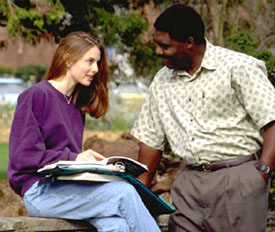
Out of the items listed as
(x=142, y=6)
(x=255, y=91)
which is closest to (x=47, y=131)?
(x=255, y=91)

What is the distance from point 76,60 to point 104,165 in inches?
32.6

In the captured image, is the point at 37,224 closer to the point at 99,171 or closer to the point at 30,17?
the point at 99,171

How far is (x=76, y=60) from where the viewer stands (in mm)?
4570

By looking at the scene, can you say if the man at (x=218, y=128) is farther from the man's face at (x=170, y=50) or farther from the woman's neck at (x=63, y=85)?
the woman's neck at (x=63, y=85)

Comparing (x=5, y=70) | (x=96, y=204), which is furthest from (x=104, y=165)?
(x=5, y=70)

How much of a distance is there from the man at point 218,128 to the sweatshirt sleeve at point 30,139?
2.43 feet

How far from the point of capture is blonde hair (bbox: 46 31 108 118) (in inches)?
181

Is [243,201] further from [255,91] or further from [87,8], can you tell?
[87,8]

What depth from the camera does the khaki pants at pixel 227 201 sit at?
4457 millimetres

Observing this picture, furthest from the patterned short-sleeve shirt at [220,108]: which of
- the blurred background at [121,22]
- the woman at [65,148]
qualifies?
the blurred background at [121,22]

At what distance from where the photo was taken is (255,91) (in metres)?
4.39

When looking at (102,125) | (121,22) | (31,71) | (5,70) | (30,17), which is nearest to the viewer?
(30,17)

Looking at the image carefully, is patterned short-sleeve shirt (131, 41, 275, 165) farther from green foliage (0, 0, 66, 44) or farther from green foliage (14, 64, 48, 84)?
green foliage (14, 64, 48, 84)

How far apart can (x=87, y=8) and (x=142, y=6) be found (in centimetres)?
95
